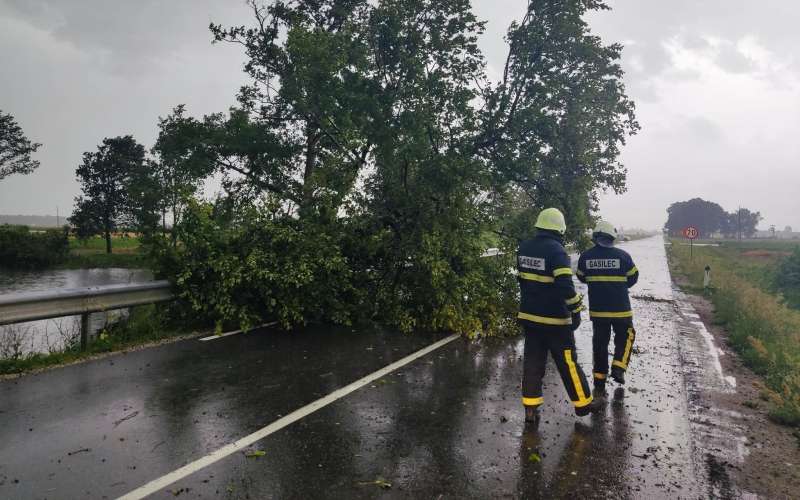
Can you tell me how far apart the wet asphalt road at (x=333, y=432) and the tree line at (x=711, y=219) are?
182m

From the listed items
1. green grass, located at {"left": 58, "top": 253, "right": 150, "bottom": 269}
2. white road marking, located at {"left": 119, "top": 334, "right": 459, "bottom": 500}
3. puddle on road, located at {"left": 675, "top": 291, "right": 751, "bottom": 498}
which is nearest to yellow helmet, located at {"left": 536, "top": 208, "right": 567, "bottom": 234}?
puddle on road, located at {"left": 675, "top": 291, "right": 751, "bottom": 498}

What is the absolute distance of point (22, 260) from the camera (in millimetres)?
31469

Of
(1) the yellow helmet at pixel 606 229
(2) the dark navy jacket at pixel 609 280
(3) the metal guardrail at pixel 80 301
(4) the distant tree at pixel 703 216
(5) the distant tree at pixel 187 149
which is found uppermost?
(4) the distant tree at pixel 703 216

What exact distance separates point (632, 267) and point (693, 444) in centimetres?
221

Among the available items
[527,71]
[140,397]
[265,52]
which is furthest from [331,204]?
[265,52]

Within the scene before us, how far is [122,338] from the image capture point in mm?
7457

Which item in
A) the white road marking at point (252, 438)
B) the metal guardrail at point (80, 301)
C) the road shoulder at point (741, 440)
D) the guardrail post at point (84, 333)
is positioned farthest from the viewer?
the guardrail post at point (84, 333)

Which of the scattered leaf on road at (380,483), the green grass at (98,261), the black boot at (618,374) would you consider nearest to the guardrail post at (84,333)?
the scattered leaf on road at (380,483)

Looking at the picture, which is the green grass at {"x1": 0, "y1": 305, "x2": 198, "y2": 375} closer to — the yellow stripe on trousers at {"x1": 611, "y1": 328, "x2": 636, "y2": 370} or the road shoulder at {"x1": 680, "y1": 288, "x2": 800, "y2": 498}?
the yellow stripe on trousers at {"x1": 611, "y1": 328, "x2": 636, "y2": 370}

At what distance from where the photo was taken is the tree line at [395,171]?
28.7 feet

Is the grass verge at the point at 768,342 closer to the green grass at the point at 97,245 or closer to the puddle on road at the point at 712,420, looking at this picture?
the puddle on road at the point at 712,420

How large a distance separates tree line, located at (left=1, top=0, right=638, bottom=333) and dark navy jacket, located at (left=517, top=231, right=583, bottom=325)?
3707 mm

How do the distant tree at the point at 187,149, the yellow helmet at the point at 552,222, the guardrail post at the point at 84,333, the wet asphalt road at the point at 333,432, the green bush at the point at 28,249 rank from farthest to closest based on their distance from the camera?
1. the green bush at the point at 28,249
2. the distant tree at the point at 187,149
3. the guardrail post at the point at 84,333
4. the yellow helmet at the point at 552,222
5. the wet asphalt road at the point at 333,432

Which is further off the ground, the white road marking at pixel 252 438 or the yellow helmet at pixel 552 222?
the yellow helmet at pixel 552 222
